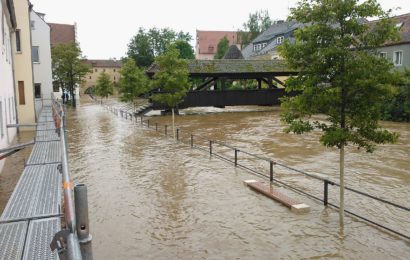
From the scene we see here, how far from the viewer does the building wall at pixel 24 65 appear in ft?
88.8

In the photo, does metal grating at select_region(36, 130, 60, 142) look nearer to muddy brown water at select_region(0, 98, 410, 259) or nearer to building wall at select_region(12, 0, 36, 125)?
muddy brown water at select_region(0, 98, 410, 259)

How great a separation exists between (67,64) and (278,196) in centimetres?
4851

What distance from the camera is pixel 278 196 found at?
11.6 m

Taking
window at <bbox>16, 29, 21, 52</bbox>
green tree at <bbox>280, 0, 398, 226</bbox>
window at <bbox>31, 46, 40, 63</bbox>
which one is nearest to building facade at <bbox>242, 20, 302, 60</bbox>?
window at <bbox>31, 46, 40, 63</bbox>

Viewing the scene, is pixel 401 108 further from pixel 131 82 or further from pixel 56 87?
pixel 56 87

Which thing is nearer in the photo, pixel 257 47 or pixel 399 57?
pixel 399 57

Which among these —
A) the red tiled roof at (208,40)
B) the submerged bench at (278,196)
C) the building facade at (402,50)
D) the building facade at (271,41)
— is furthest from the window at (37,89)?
the red tiled roof at (208,40)

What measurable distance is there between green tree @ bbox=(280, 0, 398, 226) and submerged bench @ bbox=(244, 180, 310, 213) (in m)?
1.12

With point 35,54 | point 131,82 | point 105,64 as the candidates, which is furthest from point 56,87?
point 105,64

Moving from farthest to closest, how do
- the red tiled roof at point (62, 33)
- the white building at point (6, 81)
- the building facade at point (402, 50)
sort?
1. the red tiled roof at point (62, 33)
2. the building facade at point (402, 50)
3. the white building at point (6, 81)

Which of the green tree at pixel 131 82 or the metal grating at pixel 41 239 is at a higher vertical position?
the green tree at pixel 131 82

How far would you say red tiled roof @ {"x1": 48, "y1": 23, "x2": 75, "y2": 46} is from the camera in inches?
3029

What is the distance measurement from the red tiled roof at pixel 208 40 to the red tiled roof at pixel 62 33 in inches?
1554

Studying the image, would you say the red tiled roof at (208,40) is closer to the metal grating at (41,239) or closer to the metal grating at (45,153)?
the metal grating at (45,153)
